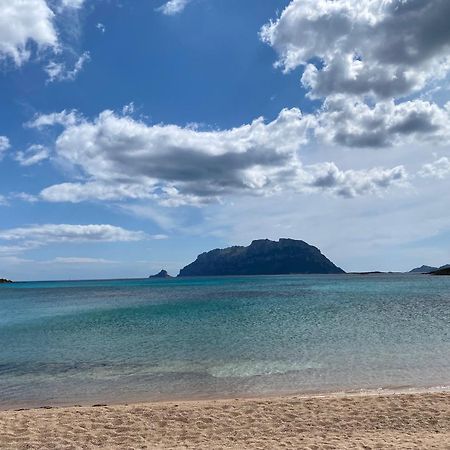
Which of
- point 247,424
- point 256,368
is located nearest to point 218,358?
point 256,368

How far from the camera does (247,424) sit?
1360 centimetres

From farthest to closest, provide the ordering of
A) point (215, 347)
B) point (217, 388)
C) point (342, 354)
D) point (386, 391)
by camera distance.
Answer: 1. point (215, 347)
2. point (342, 354)
3. point (217, 388)
4. point (386, 391)

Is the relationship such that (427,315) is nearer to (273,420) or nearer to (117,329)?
(117,329)

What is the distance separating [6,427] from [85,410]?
289 cm

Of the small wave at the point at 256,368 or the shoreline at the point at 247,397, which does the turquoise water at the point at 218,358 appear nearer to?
the small wave at the point at 256,368

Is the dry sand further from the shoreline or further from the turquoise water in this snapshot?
the turquoise water

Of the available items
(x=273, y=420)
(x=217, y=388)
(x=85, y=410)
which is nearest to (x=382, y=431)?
(x=273, y=420)

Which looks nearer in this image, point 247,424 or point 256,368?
point 247,424

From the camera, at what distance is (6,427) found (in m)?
13.5

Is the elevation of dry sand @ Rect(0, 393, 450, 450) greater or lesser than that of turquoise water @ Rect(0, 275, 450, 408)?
greater

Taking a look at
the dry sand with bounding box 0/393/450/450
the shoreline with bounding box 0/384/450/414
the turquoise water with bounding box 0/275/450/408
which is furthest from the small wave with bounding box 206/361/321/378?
the dry sand with bounding box 0/393/450/450

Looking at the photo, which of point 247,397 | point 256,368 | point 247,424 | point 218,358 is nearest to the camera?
point 247,424

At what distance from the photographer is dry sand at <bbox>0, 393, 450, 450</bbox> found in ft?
39.2

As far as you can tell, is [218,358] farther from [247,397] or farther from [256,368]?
[247,397]
